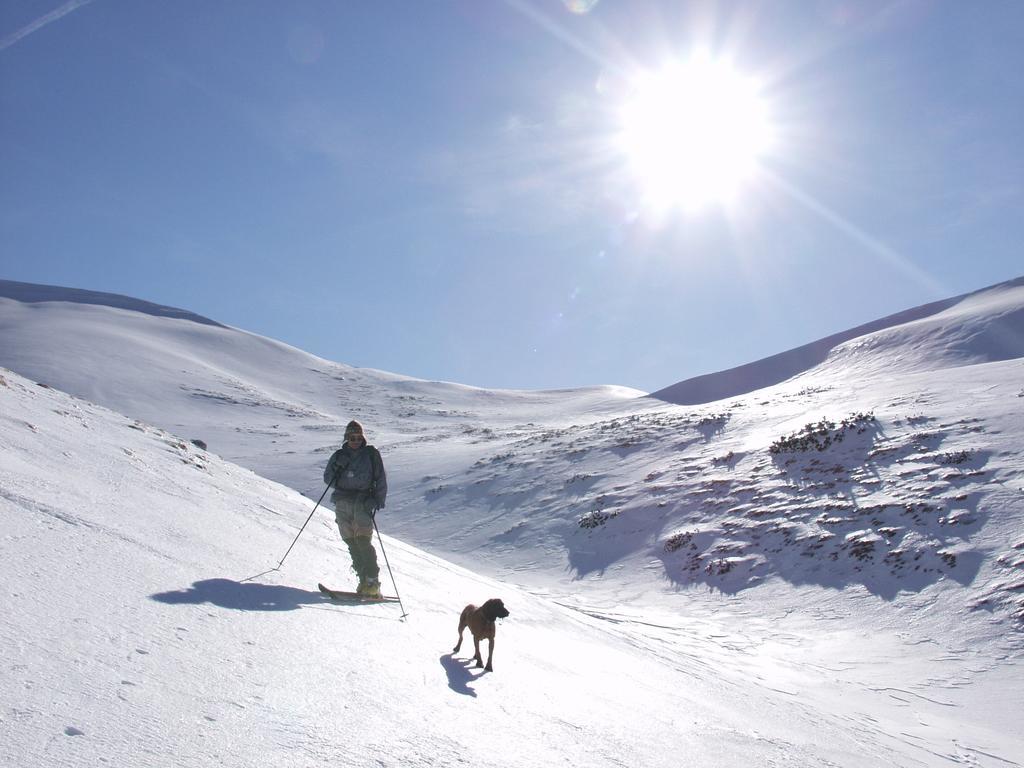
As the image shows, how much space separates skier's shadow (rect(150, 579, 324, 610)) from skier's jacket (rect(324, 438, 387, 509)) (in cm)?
121

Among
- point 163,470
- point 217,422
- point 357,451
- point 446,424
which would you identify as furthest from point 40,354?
point 357,451

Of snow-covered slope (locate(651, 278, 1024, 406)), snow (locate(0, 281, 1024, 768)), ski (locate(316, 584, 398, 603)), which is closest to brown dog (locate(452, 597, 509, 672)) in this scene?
snow (locate(0, 281, 1024, 768))

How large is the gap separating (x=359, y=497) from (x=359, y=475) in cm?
22

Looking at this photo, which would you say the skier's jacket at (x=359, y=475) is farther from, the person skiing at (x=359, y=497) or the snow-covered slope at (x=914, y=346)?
the snow-covered slope at (x=914, y=346)

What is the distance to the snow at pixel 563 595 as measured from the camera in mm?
3342

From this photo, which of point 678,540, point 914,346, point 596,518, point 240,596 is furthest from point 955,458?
point 914,346

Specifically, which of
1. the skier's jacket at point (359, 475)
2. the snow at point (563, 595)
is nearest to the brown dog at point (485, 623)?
the snow at point (563, 595)

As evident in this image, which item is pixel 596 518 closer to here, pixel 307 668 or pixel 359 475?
pixel 359 475

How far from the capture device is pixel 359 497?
691cm

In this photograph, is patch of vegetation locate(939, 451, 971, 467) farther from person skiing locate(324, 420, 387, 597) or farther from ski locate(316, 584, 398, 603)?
ski locate(316, 584, 398, 603)

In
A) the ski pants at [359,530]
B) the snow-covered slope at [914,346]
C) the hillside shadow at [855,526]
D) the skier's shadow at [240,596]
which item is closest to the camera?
the skier's shadow at [240,596]

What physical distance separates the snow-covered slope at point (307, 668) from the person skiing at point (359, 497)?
544mm

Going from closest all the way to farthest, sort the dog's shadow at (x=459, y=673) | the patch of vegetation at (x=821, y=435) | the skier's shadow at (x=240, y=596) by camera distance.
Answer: the skier's shadow at (x=240, y=596), the dog's shadow at (x=459, y=673), the patch of vegetation at (x=821, y=435)

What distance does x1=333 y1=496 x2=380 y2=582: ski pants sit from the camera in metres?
6.84
